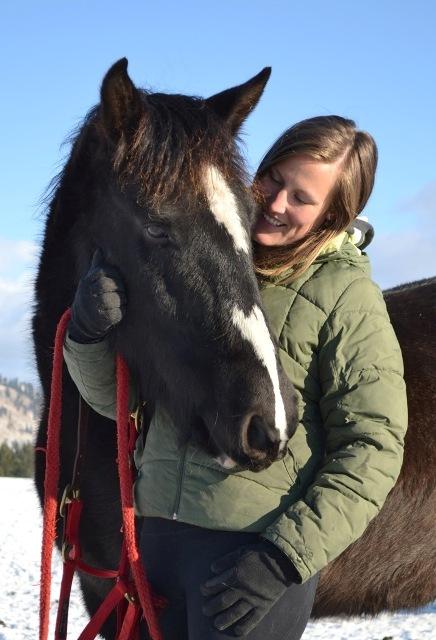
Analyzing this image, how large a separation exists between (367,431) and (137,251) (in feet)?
3.08

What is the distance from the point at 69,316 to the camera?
2.79m

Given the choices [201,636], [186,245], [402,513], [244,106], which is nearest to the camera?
[201,636]

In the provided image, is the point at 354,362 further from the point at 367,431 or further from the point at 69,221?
the point at 69,221

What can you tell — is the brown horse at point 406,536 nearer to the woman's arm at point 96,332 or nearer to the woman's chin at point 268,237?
the woman's chin at point 268,237

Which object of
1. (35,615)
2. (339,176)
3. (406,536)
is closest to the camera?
(339,176)

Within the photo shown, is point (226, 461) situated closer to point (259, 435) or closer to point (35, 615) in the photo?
point (259, 435)

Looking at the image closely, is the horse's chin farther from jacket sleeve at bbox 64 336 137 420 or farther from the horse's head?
jacket sleeve at bbox 64 336 137 420

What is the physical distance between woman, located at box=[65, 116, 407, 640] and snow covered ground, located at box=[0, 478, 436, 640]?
268 cm

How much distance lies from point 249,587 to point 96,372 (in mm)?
956

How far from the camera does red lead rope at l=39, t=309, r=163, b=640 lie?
241cm

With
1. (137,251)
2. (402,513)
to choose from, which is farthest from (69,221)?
(402,513)

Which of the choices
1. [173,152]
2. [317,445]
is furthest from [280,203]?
[317,445]

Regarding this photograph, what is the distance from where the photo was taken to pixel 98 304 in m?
2.43

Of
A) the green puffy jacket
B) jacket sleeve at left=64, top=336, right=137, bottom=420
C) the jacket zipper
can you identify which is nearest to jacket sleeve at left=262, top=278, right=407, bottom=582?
the green puffy jacket
